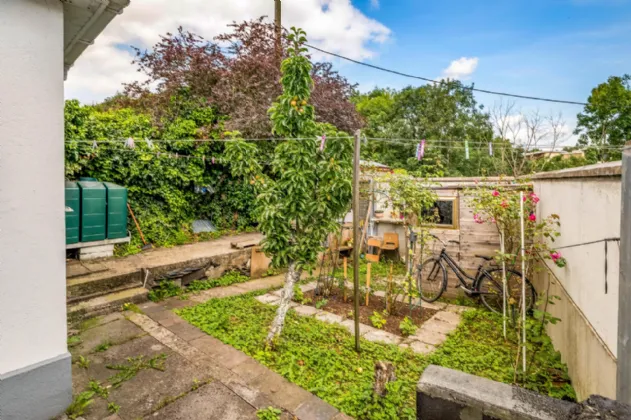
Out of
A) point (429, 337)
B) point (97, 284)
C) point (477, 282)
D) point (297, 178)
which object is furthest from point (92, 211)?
point (477, 282)

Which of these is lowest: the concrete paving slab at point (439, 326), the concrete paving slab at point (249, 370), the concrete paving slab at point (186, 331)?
the concrete paving slab at point (439, 326)

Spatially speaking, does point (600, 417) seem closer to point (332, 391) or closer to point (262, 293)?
point (332, 391)

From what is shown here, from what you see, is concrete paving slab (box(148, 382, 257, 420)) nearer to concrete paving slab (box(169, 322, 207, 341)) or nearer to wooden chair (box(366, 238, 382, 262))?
concrete paving slab (box(169, 322, 207, 341))

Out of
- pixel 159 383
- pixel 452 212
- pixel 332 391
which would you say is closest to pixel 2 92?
pixel 159 383

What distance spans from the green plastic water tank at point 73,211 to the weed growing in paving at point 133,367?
3.33 meters

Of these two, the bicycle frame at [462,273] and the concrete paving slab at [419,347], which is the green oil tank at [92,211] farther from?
the bicycle frame at [462,273]

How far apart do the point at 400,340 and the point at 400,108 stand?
1576cm

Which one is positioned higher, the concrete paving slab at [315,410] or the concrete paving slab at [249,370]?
the concrete paving slab at [249,370]

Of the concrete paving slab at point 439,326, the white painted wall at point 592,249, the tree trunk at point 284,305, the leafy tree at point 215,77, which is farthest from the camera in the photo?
the leafy tree at point 215,77

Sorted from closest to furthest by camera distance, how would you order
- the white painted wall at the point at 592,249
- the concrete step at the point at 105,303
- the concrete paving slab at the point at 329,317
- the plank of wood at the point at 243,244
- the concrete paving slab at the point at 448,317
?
the white painted wall at the point at 592,249, the concrete step at the point at 105,303, the concrete paving slab at the point at 329,317, the concrete paving slab at the point at 448,317, the plank of wood at the point at 243,244

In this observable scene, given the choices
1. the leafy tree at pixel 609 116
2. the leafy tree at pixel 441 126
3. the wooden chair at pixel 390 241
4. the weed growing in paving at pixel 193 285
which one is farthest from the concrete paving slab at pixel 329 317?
the leafy tree at pixel 609 116

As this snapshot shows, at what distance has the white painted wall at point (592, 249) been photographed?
1918 millimetres

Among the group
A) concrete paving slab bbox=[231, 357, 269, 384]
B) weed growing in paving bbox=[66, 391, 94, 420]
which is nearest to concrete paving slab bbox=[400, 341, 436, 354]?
concrete paving slab bbox=[231, 357, 269, 384]

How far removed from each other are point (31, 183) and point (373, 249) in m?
7.07
